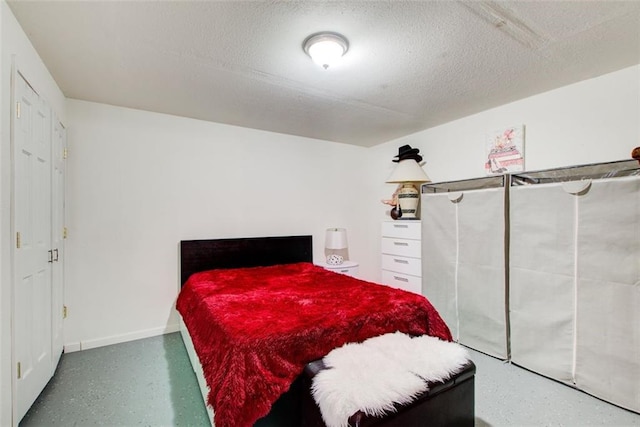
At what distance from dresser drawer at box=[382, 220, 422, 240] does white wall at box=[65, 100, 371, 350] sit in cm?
114

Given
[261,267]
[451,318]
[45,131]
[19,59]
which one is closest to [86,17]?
[19,59]

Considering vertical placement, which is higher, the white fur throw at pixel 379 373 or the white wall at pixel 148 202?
the white wall at pixel 148 202

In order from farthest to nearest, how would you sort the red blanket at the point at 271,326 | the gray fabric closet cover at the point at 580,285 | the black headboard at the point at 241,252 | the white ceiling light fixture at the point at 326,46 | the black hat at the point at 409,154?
1. the black hat at the point at 409,154
2. the black headboard at the point at 241,252
3. the gray fabric closet cover at the point at 580,285
4. the white ceiling light fixture at the point at 326,46
5. the red blanket at the point at 271,326

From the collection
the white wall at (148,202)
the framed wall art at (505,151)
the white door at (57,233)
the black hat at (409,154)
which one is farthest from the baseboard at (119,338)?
the framed wall art at (505,151)

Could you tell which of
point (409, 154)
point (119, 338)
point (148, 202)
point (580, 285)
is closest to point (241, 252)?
point (148, 202)

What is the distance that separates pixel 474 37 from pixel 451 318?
8.03 ft

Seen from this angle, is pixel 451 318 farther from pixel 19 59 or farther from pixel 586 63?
pixel 19 59

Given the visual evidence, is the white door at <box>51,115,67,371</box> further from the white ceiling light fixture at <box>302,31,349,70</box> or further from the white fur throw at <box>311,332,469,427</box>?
the white fur throw at <box>311,332,469,427</box>

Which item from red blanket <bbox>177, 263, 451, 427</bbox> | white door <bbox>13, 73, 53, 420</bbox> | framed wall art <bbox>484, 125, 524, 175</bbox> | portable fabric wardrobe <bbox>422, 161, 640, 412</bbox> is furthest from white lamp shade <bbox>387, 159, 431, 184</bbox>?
white door <bbox>13, 73, 53, 420</bbox>

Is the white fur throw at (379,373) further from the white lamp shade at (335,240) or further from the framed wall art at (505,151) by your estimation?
the white lamp shade at (335,240)

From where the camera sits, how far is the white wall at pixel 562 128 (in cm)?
218

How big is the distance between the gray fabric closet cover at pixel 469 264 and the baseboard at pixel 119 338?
273 centimetres

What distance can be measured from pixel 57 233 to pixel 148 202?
782mm

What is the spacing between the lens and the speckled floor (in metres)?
1.81
